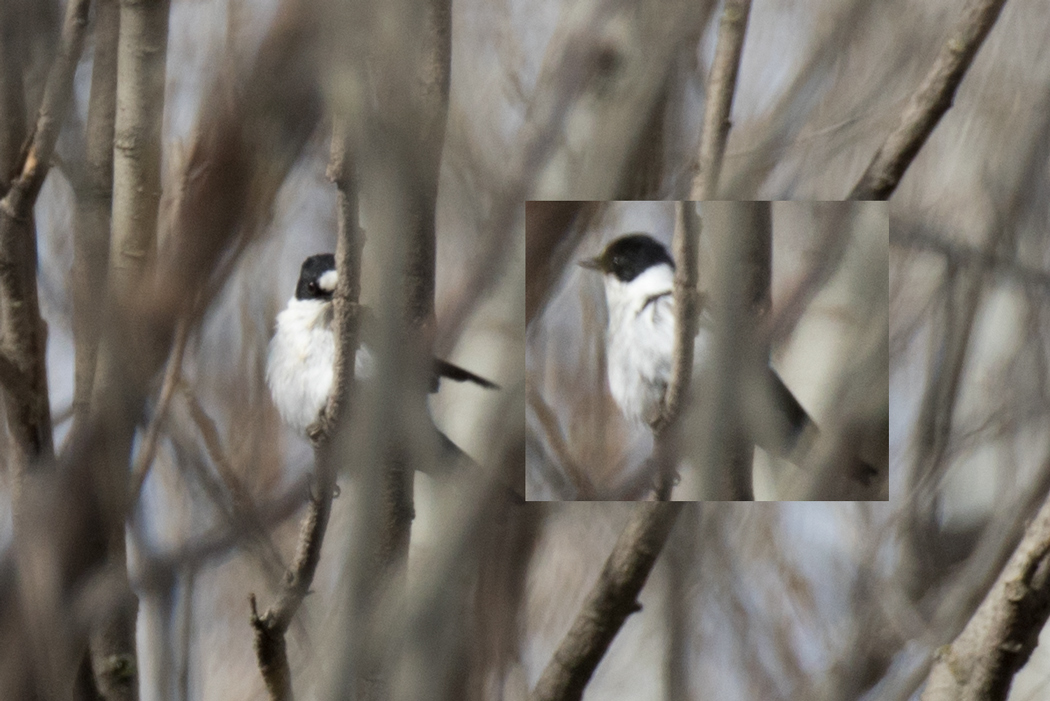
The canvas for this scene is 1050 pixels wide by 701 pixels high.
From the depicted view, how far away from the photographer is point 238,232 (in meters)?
1.19

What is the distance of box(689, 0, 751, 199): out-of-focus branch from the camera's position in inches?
40.8

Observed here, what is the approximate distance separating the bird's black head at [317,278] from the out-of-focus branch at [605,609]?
0.76m

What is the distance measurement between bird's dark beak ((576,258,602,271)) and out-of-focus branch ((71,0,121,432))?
0.49 metres

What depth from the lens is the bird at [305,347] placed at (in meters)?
1.90

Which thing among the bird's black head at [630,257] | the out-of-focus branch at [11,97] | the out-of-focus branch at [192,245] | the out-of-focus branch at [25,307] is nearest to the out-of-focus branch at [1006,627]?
the bird's black head at [630,257]

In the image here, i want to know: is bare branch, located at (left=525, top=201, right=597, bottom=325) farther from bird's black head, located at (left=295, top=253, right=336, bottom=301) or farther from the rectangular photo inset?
bird's black head, located at (left=295, top=253, right=336, bottom=301)

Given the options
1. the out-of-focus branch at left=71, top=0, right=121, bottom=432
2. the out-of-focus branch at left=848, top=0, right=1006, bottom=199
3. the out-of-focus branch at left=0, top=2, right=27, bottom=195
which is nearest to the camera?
the out-of-focus branch at left=848, top=0, right=1006, bottom=199

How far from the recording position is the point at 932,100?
123 cm

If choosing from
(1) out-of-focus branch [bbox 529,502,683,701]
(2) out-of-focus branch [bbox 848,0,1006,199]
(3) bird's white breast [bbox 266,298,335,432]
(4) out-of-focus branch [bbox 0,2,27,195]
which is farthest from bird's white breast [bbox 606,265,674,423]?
(4) out-of-focus branch [bbox 0,2,27,195]

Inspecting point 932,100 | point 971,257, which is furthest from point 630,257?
point 971,257

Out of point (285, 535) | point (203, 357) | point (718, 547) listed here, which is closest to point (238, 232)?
point (203, 357)

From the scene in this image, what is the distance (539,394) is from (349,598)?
1.24 ft

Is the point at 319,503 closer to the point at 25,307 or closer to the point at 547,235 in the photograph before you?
the point at 547,235

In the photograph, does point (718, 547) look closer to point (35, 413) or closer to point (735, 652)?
point (735, 652)
